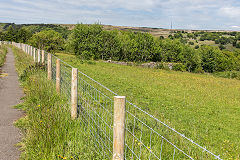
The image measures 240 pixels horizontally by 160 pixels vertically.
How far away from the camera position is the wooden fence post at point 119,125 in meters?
3.04

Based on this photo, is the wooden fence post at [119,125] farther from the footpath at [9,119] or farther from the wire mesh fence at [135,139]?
the footpath at [9,119]

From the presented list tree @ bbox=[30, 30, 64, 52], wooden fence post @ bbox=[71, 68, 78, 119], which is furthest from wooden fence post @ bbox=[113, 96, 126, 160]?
tree @ bbox=[30, 30, 64, 52]

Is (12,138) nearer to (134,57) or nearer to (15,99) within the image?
(15,99)

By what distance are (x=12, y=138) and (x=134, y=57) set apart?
249 ft

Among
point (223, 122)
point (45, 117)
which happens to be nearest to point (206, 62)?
point (223, 122)

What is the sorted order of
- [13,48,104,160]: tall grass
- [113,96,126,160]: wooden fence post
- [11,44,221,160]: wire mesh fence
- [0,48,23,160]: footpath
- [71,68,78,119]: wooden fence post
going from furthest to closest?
[71,68,78,119]: wooden fence post → [0,48,23,160]: footpath → [13,48,104,160]: tall grass → [11,44,221,160]: wire mesh fence → [113,96,126,160]: wooden fence post

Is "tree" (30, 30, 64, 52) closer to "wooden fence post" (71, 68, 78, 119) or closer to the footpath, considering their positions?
the footpath

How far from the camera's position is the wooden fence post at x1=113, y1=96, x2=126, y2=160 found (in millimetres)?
3035

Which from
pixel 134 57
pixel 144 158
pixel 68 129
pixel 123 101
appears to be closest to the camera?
pixel 123 101

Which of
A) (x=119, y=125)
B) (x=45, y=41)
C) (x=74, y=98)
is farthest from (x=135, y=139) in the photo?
(x=45, y=41)

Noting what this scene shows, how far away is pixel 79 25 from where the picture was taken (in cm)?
5575

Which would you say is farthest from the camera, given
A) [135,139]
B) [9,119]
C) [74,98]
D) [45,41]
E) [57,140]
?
[45,41]

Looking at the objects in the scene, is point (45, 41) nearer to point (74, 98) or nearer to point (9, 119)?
point (9, 119)

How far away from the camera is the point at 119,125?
10.1 feet
